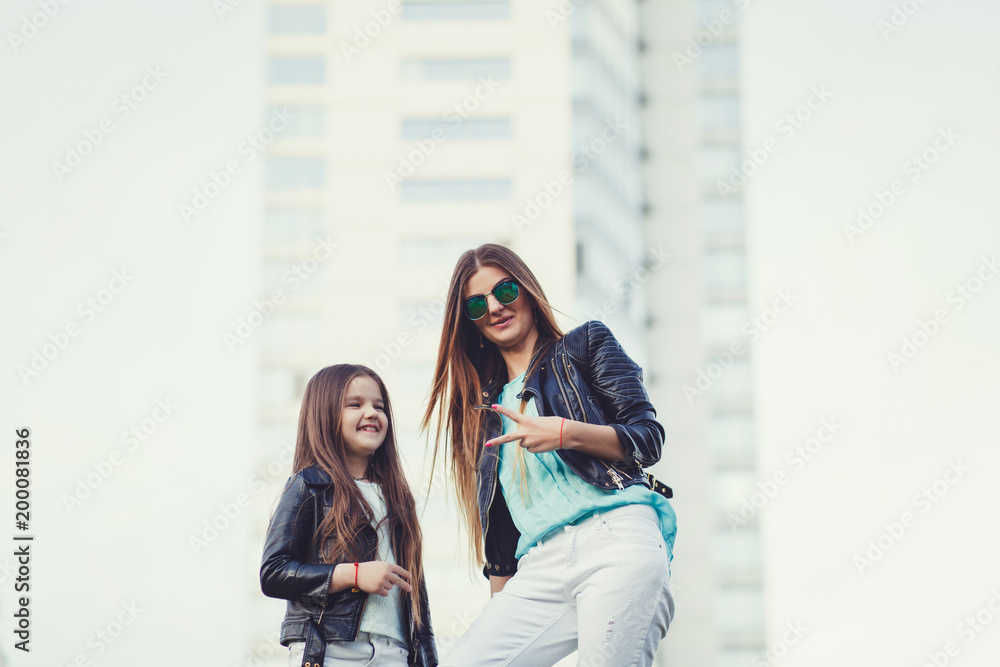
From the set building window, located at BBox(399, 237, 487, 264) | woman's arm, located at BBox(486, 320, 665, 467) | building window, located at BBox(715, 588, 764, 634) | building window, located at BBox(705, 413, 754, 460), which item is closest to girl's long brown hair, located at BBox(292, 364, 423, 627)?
woman's arm, located at BBox(486, 320, 665, 467)

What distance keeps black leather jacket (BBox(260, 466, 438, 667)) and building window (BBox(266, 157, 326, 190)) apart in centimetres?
3575

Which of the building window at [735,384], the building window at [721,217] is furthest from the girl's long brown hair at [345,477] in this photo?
the building window at [721,217]

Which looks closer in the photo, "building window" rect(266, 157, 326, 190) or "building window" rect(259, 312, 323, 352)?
"building window" rect(259, 312, 323, 352)

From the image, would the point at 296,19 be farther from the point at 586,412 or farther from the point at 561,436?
the point at 561,436

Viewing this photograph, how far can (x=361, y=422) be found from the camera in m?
3.53

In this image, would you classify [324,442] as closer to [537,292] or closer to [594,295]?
[537,292]

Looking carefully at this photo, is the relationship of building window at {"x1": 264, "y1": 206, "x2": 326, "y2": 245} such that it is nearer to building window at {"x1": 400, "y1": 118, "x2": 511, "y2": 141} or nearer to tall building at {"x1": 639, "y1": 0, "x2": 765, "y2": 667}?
building window at {"x1": 400, "y1": 118, "x2": 511, "y2": 141}

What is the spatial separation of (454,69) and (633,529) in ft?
121

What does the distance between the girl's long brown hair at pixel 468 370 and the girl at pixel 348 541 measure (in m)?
0.33

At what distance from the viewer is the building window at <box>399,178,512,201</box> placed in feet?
119

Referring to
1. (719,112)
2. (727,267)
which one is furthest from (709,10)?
(727,267)

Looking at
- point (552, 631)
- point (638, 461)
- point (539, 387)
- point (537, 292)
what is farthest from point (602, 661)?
point (537, 292)

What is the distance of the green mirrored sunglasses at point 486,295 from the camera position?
307cm

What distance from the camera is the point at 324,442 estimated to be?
3.49m
